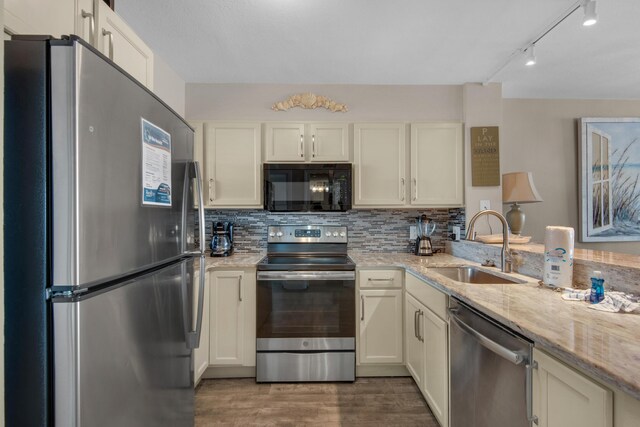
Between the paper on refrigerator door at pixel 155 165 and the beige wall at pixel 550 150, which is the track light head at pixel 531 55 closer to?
the beige wall at pixel 550 150

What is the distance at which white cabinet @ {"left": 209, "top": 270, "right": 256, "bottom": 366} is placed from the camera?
2.25m

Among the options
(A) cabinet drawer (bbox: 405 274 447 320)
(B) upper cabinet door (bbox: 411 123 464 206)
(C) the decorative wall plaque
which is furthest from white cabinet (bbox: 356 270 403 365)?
(C) the decorative wall plaque

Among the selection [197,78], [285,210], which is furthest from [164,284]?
[197,78]

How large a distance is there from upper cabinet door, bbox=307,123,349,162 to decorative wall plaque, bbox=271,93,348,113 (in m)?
0.23

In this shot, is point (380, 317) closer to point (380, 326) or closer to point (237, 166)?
point (380, 326)

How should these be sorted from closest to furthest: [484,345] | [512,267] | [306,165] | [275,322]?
[484,345]
[512,267]
[275,322]
[306,165]

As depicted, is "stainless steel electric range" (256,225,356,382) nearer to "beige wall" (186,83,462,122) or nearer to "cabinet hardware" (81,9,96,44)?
"beige wall" (186,83,462,122)

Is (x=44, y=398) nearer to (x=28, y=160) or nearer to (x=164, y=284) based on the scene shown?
(x=164, y=284)

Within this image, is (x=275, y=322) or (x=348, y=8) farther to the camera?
(x=275, y=322)

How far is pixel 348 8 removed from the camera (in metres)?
1.70

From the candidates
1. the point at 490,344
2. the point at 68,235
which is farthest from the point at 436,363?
the point at 68,235

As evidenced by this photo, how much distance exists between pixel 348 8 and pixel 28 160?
166 centimetres

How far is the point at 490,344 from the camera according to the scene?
1087mm

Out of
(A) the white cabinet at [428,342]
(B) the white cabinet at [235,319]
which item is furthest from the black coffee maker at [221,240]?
(A) the white cabinet at [428,342]
